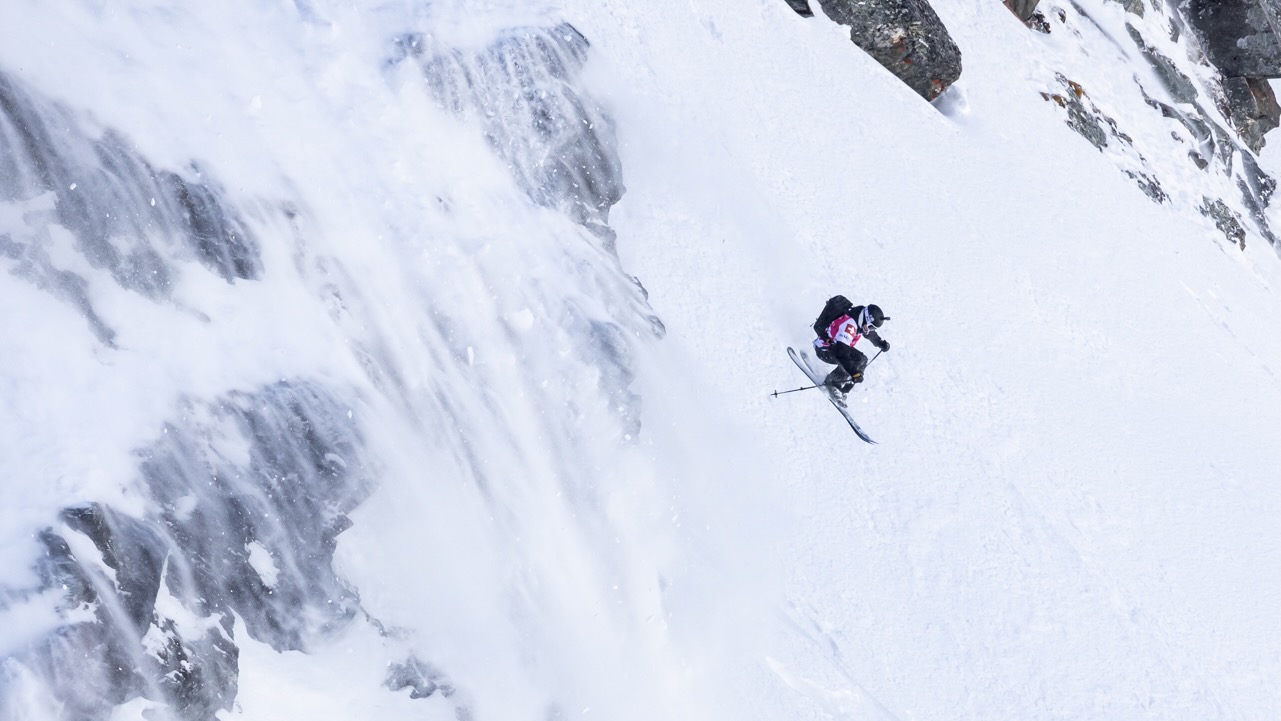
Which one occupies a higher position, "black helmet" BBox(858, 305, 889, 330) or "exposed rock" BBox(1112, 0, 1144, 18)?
"exposed rock" BBox(1112, 0, 1144, 18)

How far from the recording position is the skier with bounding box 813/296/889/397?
36.1 ft

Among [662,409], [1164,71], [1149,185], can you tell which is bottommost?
[662,409]

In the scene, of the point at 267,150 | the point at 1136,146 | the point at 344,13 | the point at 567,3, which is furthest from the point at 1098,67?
the point at 267,150

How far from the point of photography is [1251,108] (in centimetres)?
2916

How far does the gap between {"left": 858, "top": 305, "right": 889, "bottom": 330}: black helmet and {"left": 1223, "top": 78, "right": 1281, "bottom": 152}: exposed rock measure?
23399 millimetres

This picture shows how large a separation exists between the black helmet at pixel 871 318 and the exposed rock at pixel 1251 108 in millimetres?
23399

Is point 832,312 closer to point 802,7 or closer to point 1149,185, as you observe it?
point 802,7

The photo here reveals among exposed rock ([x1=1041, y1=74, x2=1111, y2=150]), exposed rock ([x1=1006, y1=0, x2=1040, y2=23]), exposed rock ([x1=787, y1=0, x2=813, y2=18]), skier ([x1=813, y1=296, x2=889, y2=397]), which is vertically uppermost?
exposed rock ([x1=1006, y1=0, x2=1040, y2=23])

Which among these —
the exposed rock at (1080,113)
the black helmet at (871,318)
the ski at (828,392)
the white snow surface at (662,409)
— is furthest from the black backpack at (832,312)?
the exposed rock at (1080,113)

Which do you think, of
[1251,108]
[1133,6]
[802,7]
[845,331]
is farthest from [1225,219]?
[845,331]

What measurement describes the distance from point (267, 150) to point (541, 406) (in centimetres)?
322

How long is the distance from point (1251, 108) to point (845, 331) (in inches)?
985

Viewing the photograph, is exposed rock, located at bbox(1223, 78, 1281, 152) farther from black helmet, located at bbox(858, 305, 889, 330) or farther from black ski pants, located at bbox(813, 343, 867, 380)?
black ski pants, located at bbox(813, 343, 867, 380)

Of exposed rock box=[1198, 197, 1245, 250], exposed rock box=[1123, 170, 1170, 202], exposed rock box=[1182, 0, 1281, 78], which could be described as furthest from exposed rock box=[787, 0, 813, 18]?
exposed rock box=[1182, 0, 1281, 78]
